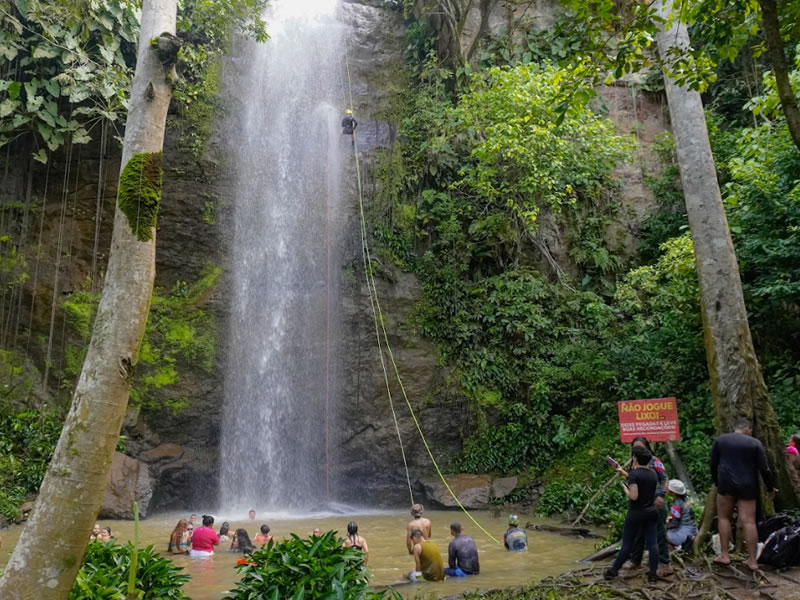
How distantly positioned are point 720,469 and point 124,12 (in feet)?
51.3

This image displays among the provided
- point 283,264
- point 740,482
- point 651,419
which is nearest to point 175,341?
point 283,264

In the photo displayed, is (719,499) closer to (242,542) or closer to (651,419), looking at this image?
(651,419)

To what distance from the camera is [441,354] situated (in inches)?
632

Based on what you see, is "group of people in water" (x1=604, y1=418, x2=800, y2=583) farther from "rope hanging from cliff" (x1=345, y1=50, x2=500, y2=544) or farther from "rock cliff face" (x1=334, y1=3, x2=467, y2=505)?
"rock cliff face" (x1=334, y1=3, x2=467, y2=505)

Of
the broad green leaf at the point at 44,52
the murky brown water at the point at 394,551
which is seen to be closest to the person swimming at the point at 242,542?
the murky brown water at the point at 394,551

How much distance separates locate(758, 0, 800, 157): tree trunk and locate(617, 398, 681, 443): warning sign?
5.54 metres

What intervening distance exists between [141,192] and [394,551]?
7.23 metres

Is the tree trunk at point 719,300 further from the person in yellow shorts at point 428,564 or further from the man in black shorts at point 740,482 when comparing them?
the person in yellow shorts at point 428,564

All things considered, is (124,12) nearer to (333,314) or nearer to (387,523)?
(333,314)

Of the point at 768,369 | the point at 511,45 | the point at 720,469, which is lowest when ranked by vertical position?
the point at 720,469

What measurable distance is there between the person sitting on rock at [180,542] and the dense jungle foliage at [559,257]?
22.9 ft

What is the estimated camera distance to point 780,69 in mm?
4113

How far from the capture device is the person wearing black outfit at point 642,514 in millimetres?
6129

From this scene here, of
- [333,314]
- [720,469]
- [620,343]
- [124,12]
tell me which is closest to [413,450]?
[333,314]
